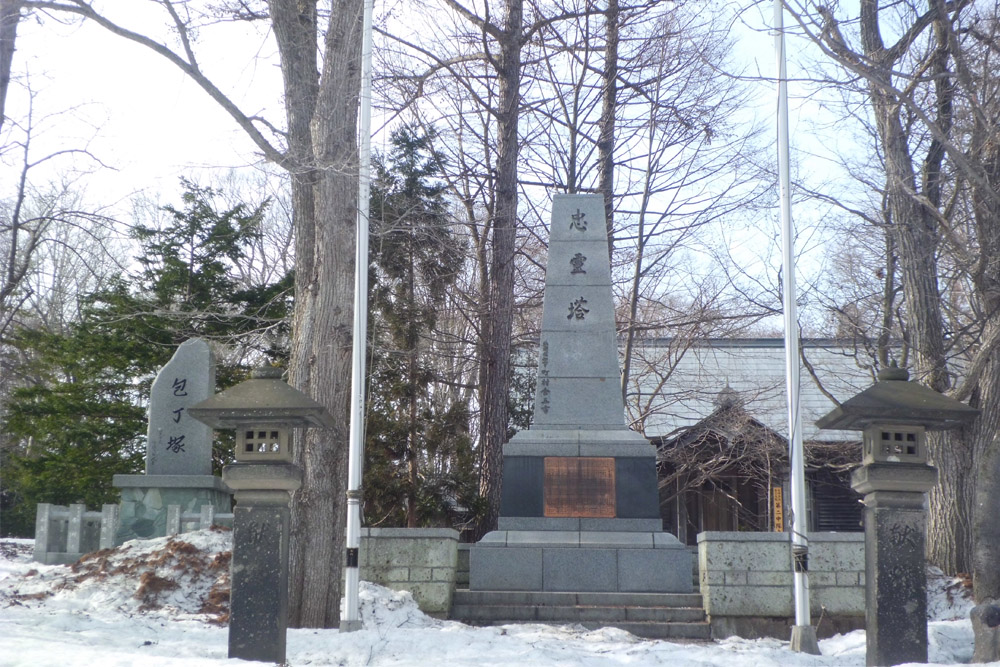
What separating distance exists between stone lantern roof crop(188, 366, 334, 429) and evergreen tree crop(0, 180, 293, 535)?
32.3 feet

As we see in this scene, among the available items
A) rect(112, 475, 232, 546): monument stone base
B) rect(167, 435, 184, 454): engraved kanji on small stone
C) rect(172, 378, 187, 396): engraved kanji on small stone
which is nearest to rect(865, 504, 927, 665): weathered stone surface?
rect(112, 475, 232, 546): monument stone base

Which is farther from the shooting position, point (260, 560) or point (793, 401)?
point (793, 401)

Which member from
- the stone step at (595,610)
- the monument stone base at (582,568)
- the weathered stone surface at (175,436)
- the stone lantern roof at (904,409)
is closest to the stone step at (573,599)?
the stone step at (595,610)

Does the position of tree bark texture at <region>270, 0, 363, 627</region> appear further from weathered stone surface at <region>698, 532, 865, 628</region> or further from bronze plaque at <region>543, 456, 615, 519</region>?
weathered stone surface at <region>698, 532, 865, 628</region>

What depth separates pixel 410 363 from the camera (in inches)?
628

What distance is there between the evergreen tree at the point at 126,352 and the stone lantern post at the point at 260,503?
390 inches

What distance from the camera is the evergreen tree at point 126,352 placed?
719 inches

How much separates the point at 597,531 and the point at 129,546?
5458 millimetres

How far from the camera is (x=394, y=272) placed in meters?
16.7

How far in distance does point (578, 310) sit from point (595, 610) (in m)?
4.33

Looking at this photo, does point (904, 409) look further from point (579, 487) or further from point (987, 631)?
point (579, 487)

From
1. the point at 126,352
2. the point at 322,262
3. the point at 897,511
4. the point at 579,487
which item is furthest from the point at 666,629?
the point at 126,352

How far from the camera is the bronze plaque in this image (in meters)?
12.2

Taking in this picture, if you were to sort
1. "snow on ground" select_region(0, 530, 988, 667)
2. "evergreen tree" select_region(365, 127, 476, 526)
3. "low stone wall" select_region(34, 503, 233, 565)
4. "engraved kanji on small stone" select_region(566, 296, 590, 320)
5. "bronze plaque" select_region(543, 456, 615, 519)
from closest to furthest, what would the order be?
"snow on ground" select_region(0, 530, 988, 667)
"bronze plaque" select_region(543, 456, 615, 519)
"low stone wall" select_region(34, 503, 233, 565)
"engraved kanji on small stone" select_region(566, 296, 590, 320)
"evergreen tree" select_region(365, 127, 476, 526)
